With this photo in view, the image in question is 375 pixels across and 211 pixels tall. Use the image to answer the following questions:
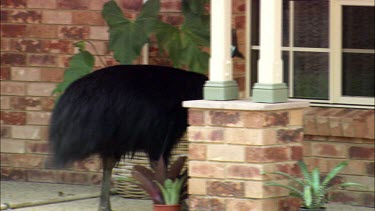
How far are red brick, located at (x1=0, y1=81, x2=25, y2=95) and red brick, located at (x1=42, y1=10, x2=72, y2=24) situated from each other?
0.69m

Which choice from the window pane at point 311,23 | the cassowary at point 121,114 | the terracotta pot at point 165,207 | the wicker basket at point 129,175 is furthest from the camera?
the wicker basket at point 129,175

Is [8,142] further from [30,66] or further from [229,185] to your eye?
[229,185]

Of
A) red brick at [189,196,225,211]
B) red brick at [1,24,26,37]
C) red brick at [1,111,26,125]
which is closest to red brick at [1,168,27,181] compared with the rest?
red brick at [1,111,26,125]

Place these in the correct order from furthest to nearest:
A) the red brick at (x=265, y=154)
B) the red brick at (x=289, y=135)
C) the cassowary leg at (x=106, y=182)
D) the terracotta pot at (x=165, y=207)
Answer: the cassowary leg at (x=106, y=182) → the terracotta pot at (x=165, y=207) → the red brick at (x=289, y=135) → the red brick at (x=265, y=154)

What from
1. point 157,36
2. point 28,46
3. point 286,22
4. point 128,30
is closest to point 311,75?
point 286,22

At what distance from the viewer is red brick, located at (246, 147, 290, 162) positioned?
810cm

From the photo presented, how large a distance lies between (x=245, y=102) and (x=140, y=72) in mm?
1171

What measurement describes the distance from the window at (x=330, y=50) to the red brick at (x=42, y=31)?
2.29 m

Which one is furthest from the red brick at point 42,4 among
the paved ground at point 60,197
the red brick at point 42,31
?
the paved ground at point 60,197

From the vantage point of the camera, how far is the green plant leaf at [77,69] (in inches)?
382

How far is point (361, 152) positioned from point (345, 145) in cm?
16

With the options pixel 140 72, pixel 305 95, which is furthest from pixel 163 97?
pixel 305 95

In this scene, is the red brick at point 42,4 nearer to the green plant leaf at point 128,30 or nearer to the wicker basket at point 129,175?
the green plant leaf at point 128,30

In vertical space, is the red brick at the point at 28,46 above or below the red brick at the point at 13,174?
above
